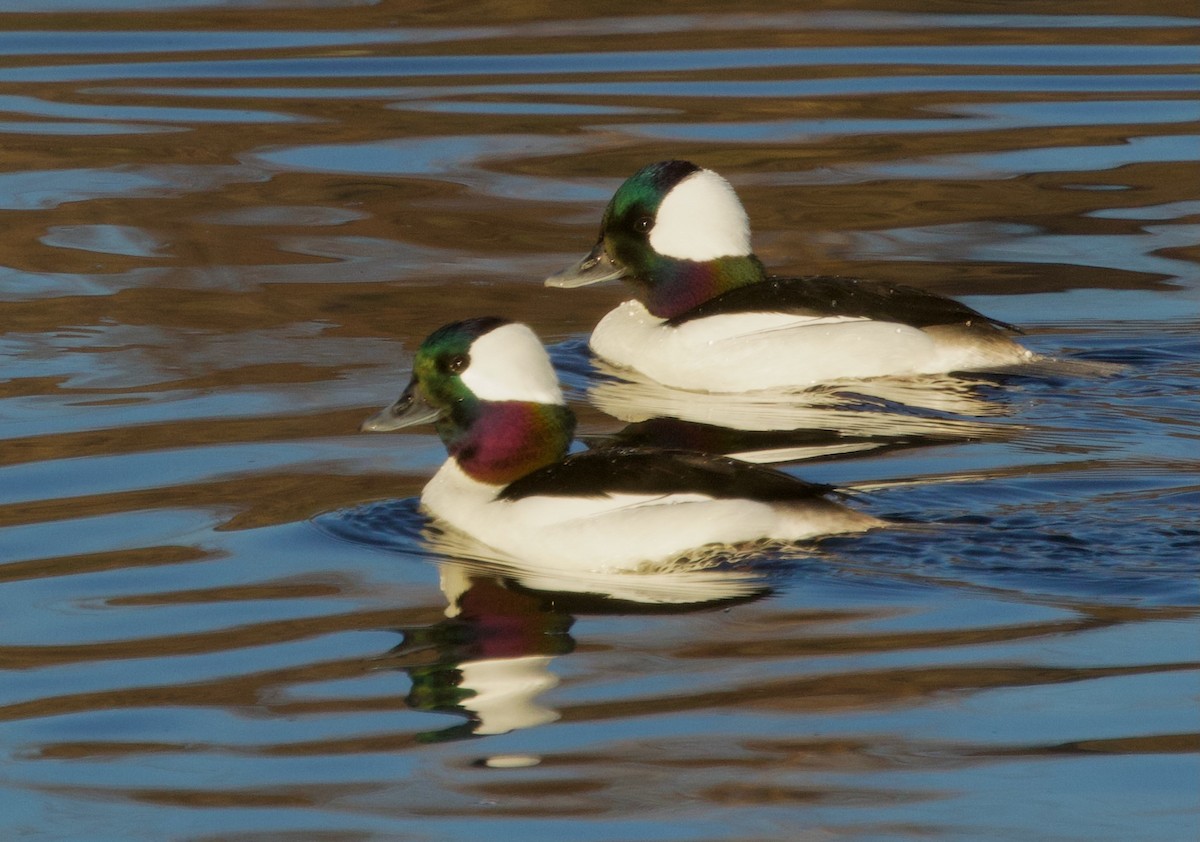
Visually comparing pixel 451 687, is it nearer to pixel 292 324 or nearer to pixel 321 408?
pixel 321 408

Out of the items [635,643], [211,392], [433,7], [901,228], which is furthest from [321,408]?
[433,7]

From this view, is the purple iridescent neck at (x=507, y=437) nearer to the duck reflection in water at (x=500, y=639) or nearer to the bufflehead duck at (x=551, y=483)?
the bufflehead duck at (x=551, y=483)

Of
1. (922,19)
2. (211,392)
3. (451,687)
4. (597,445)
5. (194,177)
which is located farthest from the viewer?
(922,19)

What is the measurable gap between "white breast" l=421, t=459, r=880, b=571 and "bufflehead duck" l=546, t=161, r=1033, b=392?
2439mm

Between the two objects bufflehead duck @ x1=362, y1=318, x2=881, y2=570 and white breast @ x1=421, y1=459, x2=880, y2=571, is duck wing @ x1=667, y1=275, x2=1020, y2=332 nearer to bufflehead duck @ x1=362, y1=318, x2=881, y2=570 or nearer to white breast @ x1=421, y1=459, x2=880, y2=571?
bufflehead duck @ x1=362, y1=318, x2=881, y2=570

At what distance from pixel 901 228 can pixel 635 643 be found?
20.0 feet

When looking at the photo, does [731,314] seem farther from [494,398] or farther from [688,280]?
[494,398]

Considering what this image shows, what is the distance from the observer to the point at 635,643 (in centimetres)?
588

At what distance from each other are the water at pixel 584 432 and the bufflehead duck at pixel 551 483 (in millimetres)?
137

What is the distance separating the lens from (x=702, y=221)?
31.6 feet

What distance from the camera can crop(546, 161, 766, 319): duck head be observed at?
966cm

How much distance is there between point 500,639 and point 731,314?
3.39 metres

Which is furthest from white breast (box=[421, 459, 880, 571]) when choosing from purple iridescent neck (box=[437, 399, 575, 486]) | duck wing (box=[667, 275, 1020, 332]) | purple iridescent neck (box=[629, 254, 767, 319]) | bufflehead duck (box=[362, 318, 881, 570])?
purple iridescent neck (box=[629, 254, 767, 319])

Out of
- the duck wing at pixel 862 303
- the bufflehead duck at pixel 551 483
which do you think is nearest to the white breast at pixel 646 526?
the bufflehead duck at pixel 551 483
